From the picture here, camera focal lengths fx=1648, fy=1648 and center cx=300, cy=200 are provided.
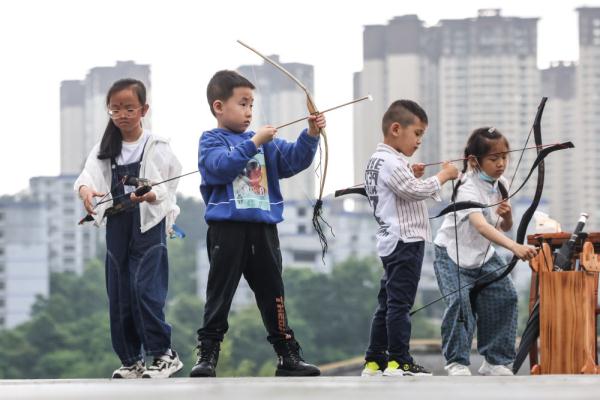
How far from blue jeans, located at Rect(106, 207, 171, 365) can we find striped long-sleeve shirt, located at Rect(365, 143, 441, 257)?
0.85 meters

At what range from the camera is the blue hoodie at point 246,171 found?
6.06 meters

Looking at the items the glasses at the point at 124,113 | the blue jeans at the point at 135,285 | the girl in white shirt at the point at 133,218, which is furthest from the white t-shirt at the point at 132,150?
the blue jeans at the point at 135,285

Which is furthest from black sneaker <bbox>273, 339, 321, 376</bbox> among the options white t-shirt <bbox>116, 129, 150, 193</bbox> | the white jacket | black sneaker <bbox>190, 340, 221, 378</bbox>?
white t-shirt <bbox>116, 129, 150, 193</bbox>

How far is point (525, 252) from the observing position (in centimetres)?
623

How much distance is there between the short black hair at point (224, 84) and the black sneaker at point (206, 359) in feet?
3.05

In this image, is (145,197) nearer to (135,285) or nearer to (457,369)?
(135,285)

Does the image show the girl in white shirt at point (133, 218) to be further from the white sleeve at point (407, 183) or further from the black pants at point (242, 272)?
the white sleeve at point (407, 183)

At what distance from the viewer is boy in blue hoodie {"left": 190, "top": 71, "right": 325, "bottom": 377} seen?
6.09 m

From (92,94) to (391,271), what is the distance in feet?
436

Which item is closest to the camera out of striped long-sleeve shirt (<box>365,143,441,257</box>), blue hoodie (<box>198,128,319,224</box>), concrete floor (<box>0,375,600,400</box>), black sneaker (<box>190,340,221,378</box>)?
concrete floor (<box>0,375,600,400</box>)

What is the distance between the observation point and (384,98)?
436ft

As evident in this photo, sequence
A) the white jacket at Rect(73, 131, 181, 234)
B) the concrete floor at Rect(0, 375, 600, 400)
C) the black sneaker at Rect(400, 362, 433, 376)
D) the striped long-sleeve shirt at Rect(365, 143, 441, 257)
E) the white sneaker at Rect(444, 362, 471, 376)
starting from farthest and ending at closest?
the white sneaker at Rect(444, 362, 471, 376) → the white jacket at Rect(73, 131, 181, 234) → the striped long-sleeve shirt at Rect(365, 143, 441, 257) → the black sneaker at Rect(400, 362, 433, 376) → the concrete floor at Rect(0, 375, 600, 400)

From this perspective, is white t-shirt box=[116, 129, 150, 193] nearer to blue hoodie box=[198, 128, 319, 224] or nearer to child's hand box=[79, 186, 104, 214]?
child's hand box=[79, 186, 104, 214]

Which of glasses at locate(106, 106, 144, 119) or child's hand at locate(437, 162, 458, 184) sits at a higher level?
glasses at locate(106, 106, 144, 119)
